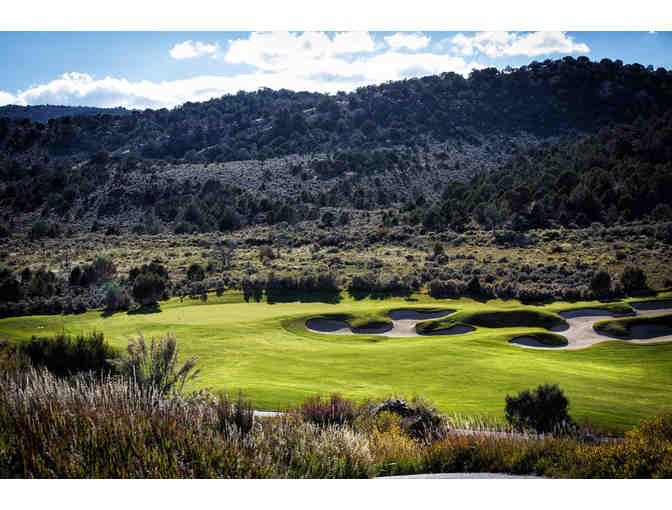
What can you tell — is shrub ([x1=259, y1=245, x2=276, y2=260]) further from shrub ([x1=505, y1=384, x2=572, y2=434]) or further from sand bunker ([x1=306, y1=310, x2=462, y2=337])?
shrub ([x1=505, y1=384, x2=572, y2=434])

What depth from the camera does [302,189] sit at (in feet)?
213

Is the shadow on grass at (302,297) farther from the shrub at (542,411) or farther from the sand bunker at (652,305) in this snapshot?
the shrub at (542,411)

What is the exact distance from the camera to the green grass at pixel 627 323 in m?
13.1

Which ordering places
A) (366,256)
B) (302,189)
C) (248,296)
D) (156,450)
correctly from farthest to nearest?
(302,189) < (366,256) < (248,296) < (156,450)

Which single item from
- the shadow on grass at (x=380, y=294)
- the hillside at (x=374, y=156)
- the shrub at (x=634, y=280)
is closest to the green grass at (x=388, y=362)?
the shrub at (x=634, y=280)

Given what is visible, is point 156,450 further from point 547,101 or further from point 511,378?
point 547,101

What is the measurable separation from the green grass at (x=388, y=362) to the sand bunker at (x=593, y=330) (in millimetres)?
456

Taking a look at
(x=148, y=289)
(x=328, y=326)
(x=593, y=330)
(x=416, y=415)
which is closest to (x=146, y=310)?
(x=148, y=289)

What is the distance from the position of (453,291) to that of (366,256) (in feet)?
37.4

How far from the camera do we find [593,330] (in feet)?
47.7

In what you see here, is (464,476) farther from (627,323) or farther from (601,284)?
(601,284)

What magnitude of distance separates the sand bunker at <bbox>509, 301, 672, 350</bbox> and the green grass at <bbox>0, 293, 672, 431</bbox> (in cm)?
46

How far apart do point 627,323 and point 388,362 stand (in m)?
7.29
